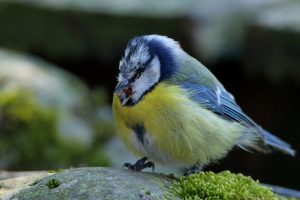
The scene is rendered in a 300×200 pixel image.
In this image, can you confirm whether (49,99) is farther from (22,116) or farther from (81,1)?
(81,1)

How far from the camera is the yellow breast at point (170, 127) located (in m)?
2.93

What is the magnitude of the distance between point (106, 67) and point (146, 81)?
360 centimetres

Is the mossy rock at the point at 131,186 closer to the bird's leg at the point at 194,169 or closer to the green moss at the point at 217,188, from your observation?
the green moss at the point at 217,188

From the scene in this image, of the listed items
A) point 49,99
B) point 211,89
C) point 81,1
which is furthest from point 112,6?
point 211,89

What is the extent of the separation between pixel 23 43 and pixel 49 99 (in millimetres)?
1906

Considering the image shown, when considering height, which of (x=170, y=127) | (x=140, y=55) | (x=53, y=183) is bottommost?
(x=53, y=183)

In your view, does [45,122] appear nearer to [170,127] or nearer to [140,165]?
[140,165]

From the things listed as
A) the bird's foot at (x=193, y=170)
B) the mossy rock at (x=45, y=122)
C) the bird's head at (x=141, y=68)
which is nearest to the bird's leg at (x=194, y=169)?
the bird's foot at (x=193, y=170)

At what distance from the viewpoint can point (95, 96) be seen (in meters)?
5.38

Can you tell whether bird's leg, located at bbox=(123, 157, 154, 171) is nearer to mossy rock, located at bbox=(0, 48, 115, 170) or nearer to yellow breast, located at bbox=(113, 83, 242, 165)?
yellow breast, located at bbox=(113, 83, 242, 165)

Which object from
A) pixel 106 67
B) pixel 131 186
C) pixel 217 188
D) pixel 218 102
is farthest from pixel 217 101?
pixel 106 67

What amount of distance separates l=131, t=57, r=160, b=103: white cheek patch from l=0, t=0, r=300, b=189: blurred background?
6.08 feet

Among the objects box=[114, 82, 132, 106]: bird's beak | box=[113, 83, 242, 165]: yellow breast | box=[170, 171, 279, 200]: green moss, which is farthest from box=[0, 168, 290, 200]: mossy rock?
box=[114, 82, 132, 106]: bird's beak

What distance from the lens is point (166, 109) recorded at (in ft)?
9.64
